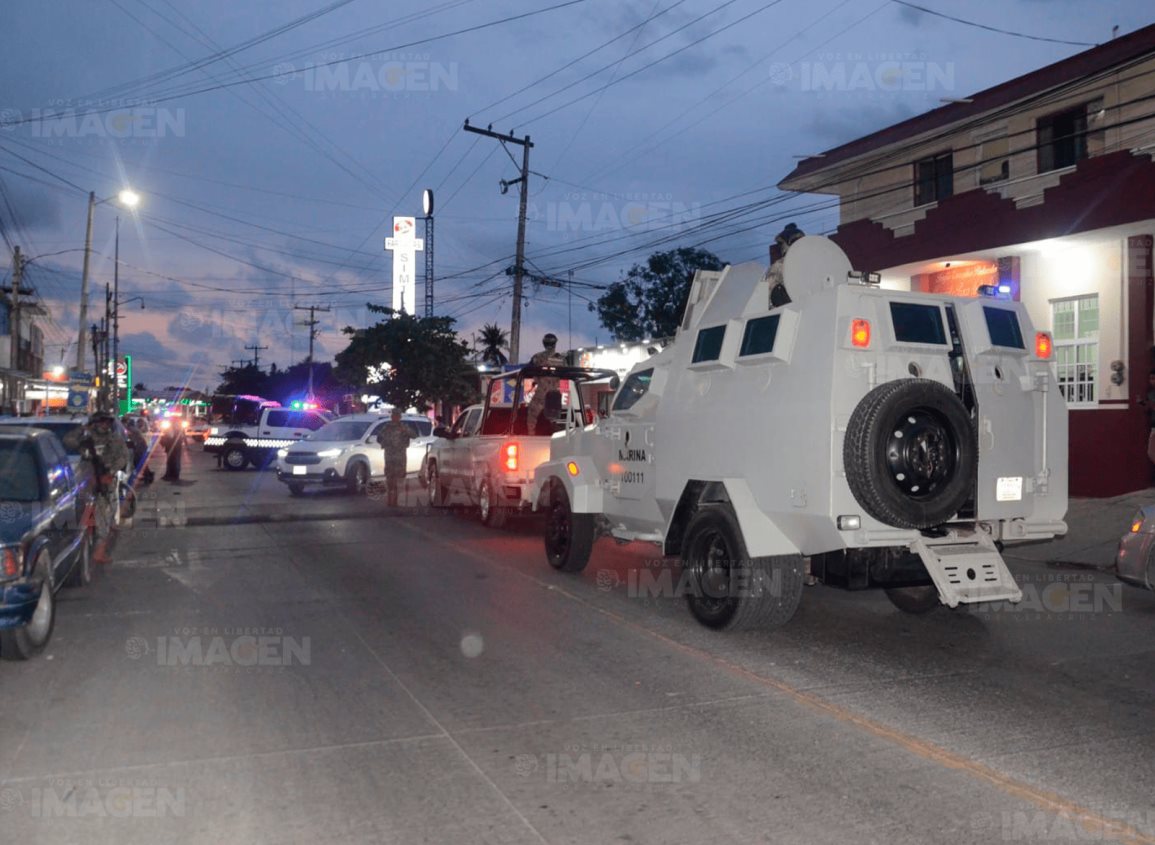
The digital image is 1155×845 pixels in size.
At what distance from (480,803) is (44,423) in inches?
400

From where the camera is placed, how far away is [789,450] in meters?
7.21

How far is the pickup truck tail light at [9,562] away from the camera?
6.54 meters

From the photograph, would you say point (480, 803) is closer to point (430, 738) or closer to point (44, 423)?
point (430, 738)

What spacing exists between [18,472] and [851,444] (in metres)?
6.52

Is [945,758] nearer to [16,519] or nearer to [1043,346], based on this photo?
[1043,346]

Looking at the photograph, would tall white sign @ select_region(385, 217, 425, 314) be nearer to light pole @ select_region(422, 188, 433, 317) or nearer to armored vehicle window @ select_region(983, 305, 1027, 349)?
light pole @ select_region(422, 188, 433, 317)

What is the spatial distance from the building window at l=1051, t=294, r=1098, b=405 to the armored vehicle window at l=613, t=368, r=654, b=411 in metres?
10.6

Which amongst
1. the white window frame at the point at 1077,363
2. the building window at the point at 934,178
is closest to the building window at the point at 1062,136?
the building window at the point at 934,178

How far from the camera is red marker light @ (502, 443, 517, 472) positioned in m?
14.6

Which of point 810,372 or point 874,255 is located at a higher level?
point 874,255

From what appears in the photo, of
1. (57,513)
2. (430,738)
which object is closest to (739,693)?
(430,738)

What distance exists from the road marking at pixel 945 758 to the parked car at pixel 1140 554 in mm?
4156

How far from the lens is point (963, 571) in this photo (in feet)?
23.6

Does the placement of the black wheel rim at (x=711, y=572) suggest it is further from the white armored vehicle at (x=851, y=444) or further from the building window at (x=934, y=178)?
the building window at (x=934, y=178)
